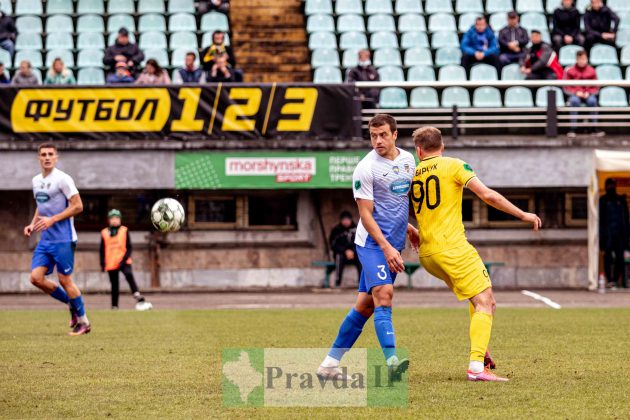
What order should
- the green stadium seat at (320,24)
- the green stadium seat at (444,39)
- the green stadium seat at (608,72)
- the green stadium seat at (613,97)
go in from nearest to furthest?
the green stadium seat at (613,97)
the green stadium seat at (608,72)
the green stadium seat at (444,39)
the green stadium seat at (320,24)

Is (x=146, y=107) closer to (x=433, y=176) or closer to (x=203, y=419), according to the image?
(x=433, y=176)

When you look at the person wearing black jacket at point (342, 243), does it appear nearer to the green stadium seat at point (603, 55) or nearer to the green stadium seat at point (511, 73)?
the green stadium seat at point (511, 73)

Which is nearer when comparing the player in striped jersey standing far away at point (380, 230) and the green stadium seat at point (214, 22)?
the player in striped jersey standing far away at point (380, 230)

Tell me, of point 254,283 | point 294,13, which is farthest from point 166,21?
point 254,283

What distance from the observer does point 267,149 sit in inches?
1027

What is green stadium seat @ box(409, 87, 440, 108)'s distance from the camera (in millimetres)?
26745

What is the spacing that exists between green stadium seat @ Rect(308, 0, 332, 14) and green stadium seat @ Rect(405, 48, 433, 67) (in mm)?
2628

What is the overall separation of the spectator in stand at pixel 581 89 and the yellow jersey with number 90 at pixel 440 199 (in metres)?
16.7

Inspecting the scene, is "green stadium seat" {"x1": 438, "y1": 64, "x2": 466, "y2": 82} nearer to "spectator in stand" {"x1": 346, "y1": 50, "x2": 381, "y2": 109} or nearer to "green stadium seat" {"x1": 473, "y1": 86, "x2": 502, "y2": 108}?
"green stadium seat" {"x1": 473, "y1": 86, "x2": 502, "y2": 108}

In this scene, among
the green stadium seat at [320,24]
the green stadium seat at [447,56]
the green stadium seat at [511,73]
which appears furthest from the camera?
the green stadium seat at [320,24]

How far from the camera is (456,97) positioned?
1063 inches

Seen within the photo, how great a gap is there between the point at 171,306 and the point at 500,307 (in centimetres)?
558

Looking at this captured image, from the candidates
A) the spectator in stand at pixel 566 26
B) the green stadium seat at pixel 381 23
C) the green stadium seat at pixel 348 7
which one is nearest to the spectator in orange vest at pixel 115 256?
the green stadium seat at pixel 381 23

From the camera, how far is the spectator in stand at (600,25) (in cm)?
2950
